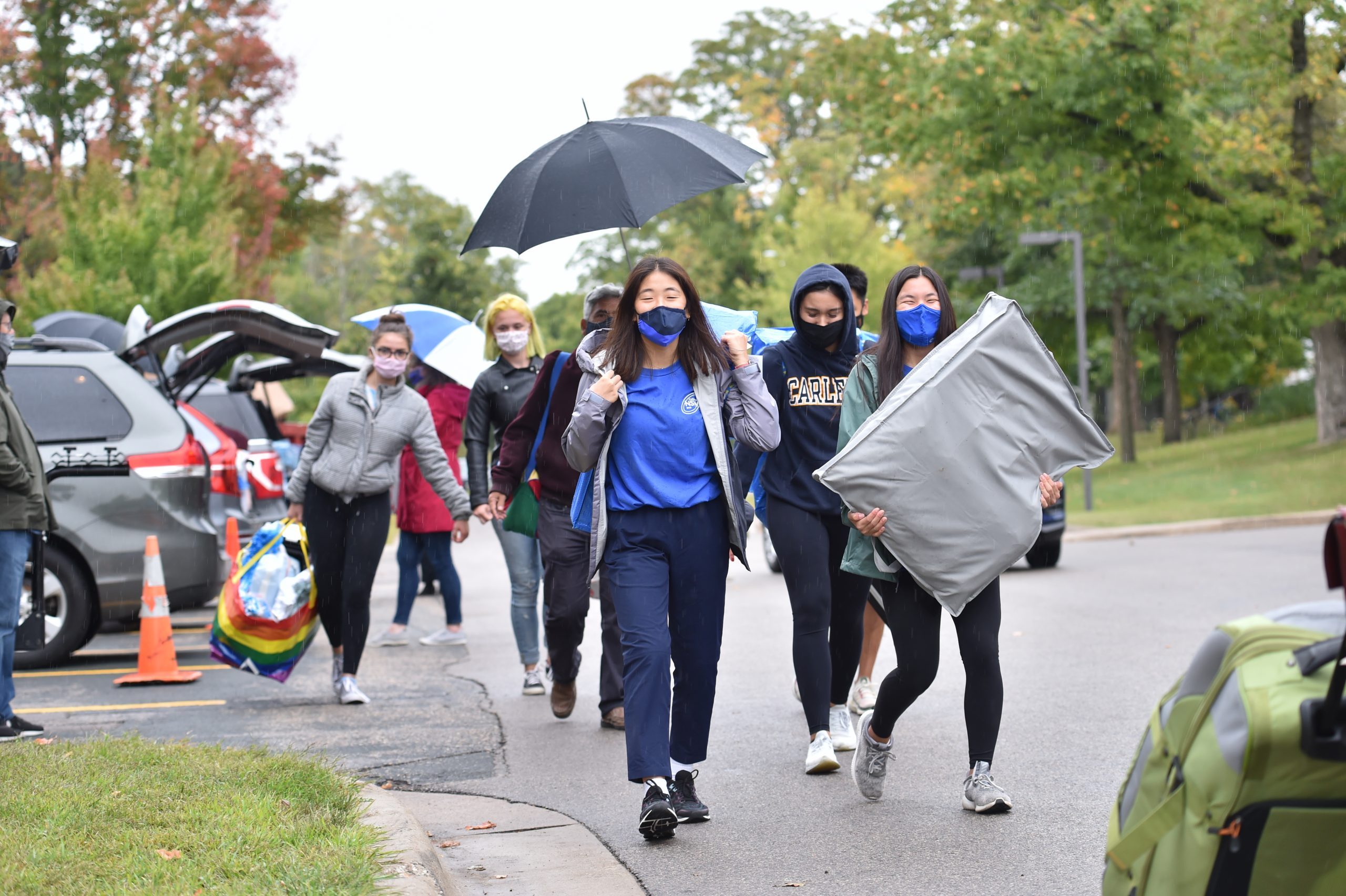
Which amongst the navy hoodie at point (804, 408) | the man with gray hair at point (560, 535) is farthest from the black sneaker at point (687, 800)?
the man with gray hair at point (560, 535)

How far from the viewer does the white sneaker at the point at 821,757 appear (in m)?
5.91

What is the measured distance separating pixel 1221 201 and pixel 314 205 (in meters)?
16.4

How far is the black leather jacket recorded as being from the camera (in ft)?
26.6

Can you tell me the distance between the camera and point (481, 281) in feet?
152

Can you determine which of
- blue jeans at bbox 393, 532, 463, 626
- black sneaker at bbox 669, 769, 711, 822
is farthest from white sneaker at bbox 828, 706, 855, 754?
blue jeans at bbox 393, 532, 463, 626

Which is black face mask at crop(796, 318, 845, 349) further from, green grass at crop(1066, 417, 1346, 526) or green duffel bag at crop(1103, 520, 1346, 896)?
green grass at crop(1066, 417, 1346, 526)

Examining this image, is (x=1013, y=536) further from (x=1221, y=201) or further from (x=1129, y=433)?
(x=1129, y=433)

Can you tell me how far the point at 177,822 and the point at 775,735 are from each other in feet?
9.83

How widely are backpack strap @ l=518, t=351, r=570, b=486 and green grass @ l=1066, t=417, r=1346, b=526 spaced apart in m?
15.7

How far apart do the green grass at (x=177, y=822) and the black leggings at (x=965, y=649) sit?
6.12ft

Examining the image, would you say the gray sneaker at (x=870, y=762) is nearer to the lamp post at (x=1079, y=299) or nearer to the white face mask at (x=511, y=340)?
the white face mask at (x=511, y=340)

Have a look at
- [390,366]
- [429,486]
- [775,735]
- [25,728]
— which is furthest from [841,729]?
[429,486]

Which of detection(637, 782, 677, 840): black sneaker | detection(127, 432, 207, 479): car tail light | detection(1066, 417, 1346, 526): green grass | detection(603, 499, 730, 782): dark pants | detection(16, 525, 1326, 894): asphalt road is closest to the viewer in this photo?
detection(16, 525, 1326, 894): asphalt road

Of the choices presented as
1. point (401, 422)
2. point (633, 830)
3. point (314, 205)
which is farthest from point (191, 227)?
point (633, 830)
